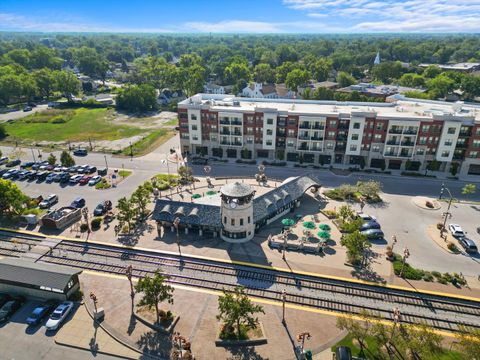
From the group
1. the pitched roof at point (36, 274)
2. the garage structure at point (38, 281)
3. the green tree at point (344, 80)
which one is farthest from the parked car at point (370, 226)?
the green tree at point (344, 80)

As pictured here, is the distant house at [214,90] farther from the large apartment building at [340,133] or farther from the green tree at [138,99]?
the large apartment building at [340,133]

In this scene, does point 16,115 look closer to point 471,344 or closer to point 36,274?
point 36,274

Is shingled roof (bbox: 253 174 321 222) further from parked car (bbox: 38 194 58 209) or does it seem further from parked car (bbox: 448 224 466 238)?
parked car (bbox: 38 194 58 209)

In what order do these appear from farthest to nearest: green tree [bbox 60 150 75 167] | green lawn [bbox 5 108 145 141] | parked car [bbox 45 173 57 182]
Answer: green lawn [bbox 5 108 145 141] → green tree [bbox 60 150 75 167] → parked car [bbox 45 173 57 182]

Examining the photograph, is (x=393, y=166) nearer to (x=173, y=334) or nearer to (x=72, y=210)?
(x=173, y=334)

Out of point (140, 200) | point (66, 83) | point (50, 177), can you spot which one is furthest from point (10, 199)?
point (66, 83)

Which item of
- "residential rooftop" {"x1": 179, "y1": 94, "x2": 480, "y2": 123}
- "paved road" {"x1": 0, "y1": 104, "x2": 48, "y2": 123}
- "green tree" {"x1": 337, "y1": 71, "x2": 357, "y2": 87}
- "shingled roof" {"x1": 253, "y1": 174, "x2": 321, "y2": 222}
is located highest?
"residential rooftop" {"x1": 179, "y1": 94, "x2": 480, "y2": 123}

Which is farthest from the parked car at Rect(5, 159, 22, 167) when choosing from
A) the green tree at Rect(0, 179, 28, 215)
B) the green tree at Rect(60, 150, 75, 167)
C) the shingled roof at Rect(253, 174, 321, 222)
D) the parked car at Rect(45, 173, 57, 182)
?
the shingled roof at Rect(253, 174, 321, 222)
